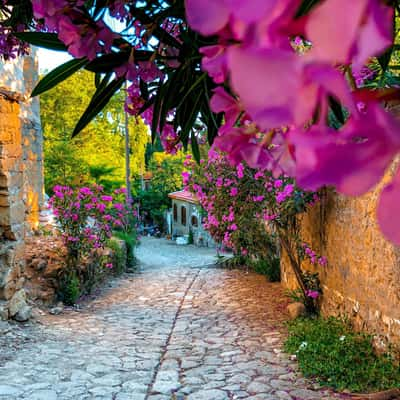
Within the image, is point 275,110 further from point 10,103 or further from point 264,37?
point 10,103

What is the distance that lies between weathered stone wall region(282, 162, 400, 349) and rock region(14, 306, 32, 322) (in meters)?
2.97

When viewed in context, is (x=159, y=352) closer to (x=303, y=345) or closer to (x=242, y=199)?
(x=303, y=345)

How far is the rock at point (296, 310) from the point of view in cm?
479

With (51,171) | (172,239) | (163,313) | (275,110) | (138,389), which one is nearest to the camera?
(275,110)

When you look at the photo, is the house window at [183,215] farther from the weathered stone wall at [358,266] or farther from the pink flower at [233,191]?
the weathered stone wall at [358,266]

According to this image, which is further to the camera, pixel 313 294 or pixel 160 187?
pixel 160 187

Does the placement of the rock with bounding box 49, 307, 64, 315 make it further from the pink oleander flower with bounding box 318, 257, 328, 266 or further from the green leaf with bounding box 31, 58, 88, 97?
the green leaf with bounding box 31, 58, 88, 97

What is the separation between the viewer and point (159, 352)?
402 centimetres

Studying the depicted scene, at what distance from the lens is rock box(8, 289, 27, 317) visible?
4363 millimetres

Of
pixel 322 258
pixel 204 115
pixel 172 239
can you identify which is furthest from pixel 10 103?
pixel 172 239

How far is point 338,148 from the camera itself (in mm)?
188

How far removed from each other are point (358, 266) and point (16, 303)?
10.5 ft

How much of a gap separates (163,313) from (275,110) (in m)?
5.55

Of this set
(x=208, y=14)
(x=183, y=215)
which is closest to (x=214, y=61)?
(x=208, y=14)
